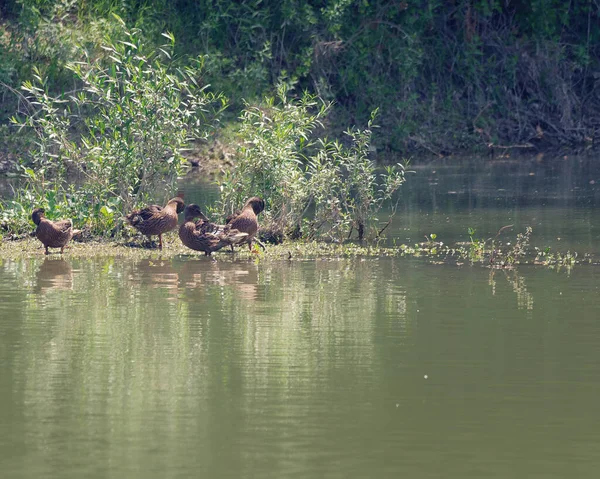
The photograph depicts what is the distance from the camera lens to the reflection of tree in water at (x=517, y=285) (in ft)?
39.2

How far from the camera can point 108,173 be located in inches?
653

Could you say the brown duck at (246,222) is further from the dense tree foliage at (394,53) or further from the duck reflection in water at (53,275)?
the dense tree foliage at (394,53)

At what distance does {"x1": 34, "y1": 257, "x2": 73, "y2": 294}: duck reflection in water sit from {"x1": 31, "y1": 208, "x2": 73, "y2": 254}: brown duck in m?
0.24

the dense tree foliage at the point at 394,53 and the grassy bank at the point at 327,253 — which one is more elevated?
the dense tree foliage at the point at 394,53

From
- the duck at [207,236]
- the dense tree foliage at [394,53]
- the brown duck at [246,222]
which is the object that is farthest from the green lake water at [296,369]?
the dense tree foliage at [394,53]

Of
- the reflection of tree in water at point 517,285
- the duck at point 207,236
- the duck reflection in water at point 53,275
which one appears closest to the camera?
the reflection of tree in water at point 517,285

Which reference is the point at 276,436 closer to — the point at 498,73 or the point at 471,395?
the point at 471,395

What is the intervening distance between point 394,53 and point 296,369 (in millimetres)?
21813

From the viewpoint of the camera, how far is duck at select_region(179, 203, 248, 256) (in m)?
15.2

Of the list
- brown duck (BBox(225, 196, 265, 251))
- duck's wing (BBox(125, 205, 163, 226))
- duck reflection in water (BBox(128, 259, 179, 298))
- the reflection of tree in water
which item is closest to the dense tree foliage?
duck's wing (BBox(125, 205, 163, 226))

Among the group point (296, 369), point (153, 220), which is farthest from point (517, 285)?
point (153, 220)

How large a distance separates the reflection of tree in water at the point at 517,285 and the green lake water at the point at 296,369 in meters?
0.04

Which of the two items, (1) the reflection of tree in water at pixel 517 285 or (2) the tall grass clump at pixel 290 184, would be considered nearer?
(1) the reflection of tree in water at pixel 517 285

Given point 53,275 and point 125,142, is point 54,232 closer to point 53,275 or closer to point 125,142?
point 53,275
